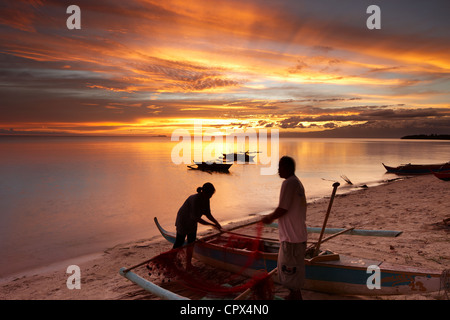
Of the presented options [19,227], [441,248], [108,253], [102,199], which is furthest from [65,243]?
[441,248]

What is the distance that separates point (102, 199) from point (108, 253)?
13.5 metres

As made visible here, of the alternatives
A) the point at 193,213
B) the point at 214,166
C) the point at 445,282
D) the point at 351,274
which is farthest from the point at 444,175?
the point at 214,166

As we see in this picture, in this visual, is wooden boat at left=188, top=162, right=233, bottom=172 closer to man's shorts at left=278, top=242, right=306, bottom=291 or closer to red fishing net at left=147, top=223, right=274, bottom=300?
red fishing net at left=147, top=223, right=274, bottom=300

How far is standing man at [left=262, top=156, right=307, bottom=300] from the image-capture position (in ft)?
13.1

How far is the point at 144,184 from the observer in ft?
98.9

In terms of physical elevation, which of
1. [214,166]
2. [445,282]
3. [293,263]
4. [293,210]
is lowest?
[214,166]

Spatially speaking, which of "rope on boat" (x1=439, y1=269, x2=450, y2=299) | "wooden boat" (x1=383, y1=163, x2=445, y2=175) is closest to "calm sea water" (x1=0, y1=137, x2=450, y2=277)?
"wooden boat" (x1=383, y1=163, x2=445, y2=175)

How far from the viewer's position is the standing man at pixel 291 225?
3982 millimetres

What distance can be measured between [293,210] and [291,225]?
0.75 ft

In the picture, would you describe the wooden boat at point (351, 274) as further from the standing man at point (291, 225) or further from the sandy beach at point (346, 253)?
the standing man at point (291, 225)

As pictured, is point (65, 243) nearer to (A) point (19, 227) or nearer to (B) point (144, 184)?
(A) point (19, 227)

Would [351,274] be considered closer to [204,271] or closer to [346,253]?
[346,253]

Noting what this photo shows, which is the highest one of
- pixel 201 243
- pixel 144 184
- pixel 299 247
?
pixel 299 247

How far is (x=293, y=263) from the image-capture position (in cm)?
415
